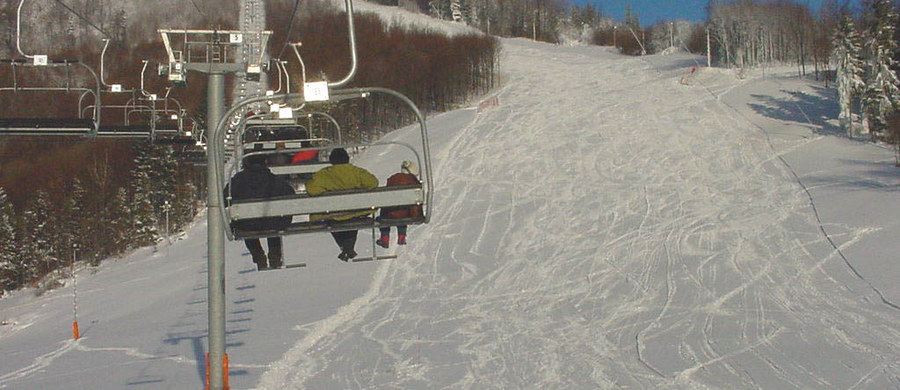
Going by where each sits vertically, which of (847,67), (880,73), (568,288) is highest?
(847,67)

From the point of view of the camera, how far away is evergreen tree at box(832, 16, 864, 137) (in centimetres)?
4109

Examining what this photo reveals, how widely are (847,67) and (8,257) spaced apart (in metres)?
44.2

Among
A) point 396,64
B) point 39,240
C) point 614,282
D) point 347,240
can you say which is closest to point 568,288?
point 614,282

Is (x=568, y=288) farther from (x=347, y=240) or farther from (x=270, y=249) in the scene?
(x=270, y=249)

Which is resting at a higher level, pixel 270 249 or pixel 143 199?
pixel 270 249

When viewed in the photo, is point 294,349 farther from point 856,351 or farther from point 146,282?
point 146,282

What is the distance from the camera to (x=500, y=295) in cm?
1931

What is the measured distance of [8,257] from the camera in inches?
1608

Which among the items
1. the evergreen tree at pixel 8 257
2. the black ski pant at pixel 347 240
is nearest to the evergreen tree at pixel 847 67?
the black ski pant at pixel 347 240

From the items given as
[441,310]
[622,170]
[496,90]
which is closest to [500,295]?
[441,310]

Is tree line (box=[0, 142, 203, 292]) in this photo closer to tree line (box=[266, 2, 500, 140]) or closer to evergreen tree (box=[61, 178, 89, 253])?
evergreen tree (box=[61, 178, 89, 253])

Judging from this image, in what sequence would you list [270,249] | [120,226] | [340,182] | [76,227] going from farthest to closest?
[76,227], [120,226], [270,249], [340,182]

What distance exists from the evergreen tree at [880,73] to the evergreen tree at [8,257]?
140 ft

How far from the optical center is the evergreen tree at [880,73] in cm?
3806
